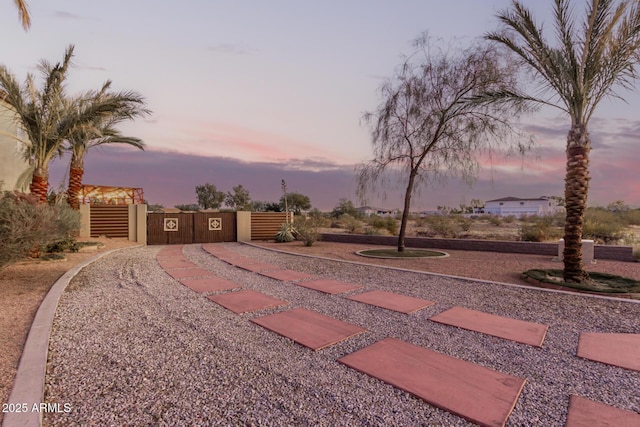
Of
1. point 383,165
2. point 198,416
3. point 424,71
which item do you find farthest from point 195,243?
point 198,416

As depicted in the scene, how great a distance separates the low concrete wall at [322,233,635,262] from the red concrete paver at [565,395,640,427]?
10462 millimetres

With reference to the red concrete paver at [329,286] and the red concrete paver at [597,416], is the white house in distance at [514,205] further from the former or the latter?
the red concrete paver at [597,416]

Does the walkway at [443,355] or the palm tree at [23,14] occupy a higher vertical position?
the palm tree at [23,14]

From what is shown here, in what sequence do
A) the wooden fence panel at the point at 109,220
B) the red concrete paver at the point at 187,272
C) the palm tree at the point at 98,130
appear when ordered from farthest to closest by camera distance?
the wooden fence panel at the point at 109,220
the palm tree at the point at 98,130
the red concrete paver at the point at 187,272

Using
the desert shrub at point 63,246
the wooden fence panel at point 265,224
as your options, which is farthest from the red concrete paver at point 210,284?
the wooden fence panel at point 265,224

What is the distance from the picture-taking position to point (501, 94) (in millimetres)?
7406

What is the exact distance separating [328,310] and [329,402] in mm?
2360

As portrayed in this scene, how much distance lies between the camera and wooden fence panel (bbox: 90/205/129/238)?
1503 cm

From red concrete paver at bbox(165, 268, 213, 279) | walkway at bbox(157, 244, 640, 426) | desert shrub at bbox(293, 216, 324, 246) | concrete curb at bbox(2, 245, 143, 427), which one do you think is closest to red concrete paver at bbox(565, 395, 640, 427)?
walkway at bbox(157, 244, 640, 426)

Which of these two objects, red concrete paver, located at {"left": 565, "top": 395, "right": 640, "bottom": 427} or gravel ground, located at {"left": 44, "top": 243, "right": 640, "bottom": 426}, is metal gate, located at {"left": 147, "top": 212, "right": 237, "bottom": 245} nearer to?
gravel ground, located at {"left": 44, "top": 243, "right": 640, "bottom": 426}

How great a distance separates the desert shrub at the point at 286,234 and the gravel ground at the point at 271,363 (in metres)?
11.5

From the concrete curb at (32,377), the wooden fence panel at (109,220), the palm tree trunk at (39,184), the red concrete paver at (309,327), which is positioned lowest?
the red concrete paver at (309,327)

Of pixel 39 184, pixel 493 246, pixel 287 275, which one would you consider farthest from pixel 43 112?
pixel 493 246

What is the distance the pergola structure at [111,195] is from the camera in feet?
66.1
